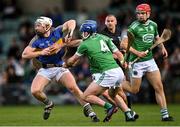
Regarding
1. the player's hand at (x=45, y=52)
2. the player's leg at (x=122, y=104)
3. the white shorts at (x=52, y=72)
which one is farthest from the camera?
the white shorts at (x=52, y=72)

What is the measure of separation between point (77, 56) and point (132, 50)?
186cm

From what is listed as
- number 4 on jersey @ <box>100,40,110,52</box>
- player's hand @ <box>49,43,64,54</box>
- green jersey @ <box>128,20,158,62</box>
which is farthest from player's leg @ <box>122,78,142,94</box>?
player's hand @ <box>49,43,64,54</box>

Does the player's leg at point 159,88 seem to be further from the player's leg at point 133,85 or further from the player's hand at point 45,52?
the player's hand at point 45,52

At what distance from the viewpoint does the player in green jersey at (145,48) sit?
58.7ft

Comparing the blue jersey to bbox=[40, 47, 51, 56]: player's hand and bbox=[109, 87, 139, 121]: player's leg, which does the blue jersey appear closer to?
bbox=[40, 47, 51, 56]: player's hand

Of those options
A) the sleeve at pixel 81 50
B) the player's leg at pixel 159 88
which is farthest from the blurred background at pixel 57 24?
the sleeve at pixel 81 50

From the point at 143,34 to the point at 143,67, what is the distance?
0.72 metres

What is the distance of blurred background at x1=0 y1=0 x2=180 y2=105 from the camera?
28.5 m

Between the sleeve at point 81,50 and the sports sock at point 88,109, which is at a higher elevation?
the sleeve at point 81,50

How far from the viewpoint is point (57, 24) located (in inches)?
1219

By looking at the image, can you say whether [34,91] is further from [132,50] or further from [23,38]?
[23,38]

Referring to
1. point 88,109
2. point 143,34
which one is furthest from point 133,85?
point 88,109

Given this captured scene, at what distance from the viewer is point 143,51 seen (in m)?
18.1

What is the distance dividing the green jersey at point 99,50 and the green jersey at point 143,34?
3.87 feet
